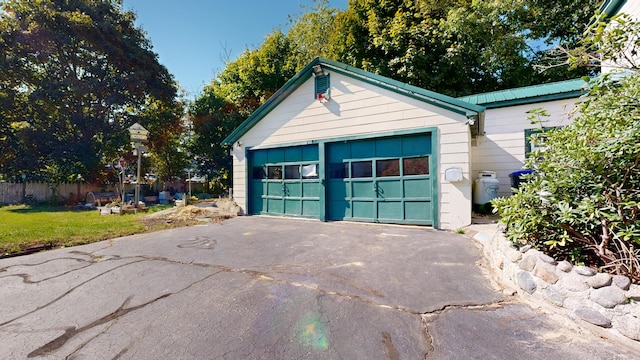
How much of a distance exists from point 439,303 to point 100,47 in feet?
70.3

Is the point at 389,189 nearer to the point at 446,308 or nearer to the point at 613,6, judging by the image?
the point at 446,308

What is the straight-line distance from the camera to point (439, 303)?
2617 mm

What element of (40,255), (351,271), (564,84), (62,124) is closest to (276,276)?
(351,271)

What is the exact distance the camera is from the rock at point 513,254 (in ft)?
9.00

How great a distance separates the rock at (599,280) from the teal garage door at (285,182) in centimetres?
592

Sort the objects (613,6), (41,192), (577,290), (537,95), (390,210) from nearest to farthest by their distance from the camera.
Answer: (577,290), (613,6), (390,210), (537,95), (41,192)

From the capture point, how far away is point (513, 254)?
2.83 metres

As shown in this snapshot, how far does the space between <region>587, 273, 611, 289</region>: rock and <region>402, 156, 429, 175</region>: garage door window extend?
419cm

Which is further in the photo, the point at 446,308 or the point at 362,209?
the point at 362,209

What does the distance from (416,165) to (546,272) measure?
410cm

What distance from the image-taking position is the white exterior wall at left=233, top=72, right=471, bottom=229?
5805 mm

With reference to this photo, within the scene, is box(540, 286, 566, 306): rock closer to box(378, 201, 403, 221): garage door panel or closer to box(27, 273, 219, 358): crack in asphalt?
box(27, 273, 219, 358): crack in asphalt

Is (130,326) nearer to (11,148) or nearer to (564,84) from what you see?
(564,84)

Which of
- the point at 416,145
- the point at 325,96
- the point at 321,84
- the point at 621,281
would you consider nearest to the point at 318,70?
the point at 321,84
